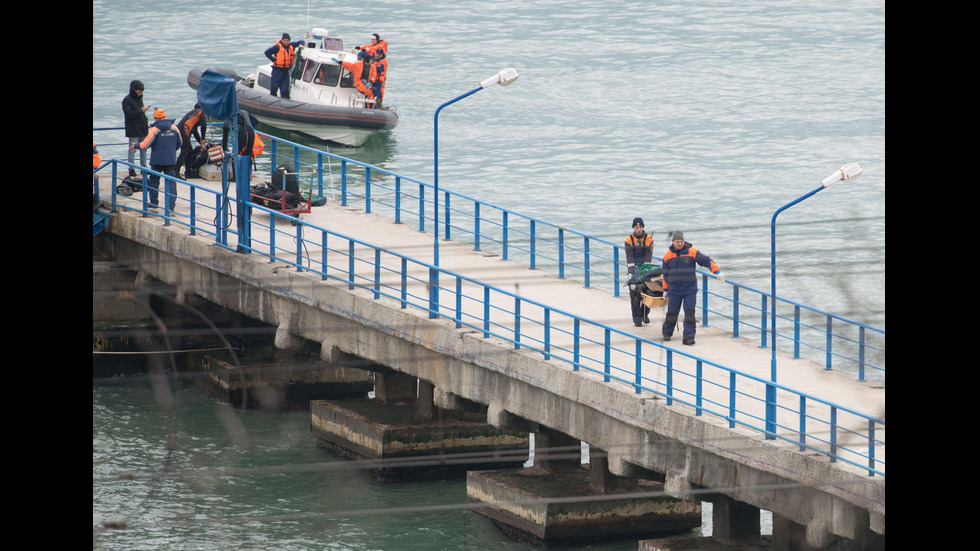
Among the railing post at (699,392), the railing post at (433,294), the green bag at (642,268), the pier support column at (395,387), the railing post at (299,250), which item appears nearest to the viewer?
the railing post at (699,392)

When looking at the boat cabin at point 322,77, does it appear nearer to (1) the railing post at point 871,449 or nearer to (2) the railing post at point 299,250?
(2) the railing post at point 299,250

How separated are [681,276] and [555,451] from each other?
2.78 meters

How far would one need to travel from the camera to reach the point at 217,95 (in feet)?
73.7

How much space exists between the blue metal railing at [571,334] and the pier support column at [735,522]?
1208 millimetres

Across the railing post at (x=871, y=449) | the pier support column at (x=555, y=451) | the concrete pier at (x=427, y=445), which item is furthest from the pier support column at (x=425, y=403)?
the railing post at (x=871, y=449)

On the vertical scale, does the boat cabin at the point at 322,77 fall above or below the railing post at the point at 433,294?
above

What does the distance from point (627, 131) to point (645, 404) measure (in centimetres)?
2806

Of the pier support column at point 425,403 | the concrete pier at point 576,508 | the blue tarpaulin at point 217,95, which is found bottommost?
the concrete pier at point 576,508

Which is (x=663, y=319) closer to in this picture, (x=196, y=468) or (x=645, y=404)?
(x=645, y=404)

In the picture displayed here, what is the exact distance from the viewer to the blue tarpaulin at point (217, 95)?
22297 millimetres

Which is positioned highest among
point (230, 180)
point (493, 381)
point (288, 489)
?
point (230, 180)

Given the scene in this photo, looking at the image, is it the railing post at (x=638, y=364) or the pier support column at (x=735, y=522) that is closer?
the railing post at (x=638, y=364)
